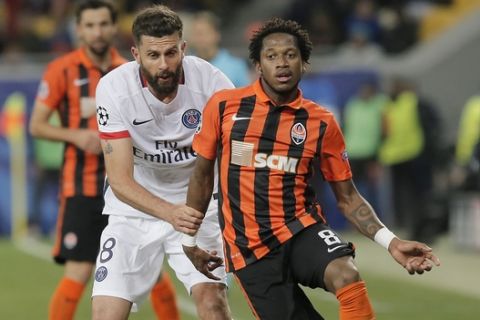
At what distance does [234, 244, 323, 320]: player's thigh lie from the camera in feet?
20.9

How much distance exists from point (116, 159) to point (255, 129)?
83 centimetres

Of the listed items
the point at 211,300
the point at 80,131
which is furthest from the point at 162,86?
the point at 80,131

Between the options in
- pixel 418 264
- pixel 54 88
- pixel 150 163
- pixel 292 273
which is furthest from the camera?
pixel 54 88

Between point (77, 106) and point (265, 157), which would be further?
point (77, 106)

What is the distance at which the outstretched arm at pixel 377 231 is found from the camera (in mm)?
6168

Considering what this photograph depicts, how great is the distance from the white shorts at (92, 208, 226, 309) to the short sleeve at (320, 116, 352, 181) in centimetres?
92

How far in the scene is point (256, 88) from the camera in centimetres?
657

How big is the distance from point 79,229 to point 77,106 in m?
0.83

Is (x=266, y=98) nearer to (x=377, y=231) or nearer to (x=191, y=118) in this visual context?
(x=191, y=118)

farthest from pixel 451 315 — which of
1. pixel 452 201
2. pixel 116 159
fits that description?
pixel 452 201

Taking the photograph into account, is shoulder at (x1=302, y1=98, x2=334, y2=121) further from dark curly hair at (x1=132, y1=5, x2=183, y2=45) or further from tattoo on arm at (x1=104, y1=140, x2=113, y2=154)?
tattoo on arm at (x1=104, y1=140, x2=113, y2=154)

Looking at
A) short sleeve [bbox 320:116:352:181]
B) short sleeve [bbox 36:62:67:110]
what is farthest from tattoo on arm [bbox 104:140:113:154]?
short sleeve [bbox 36:62:67:110]

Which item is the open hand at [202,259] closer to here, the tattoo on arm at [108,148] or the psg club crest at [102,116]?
the tattoo on arm at [108,148]

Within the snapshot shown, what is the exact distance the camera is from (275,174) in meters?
6.46
